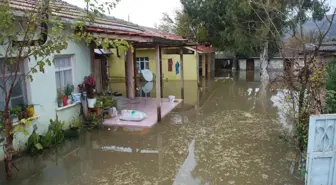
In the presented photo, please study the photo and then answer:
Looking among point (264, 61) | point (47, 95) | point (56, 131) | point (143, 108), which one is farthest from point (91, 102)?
point (264, 61)

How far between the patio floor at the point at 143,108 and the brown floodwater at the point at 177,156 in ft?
1.38

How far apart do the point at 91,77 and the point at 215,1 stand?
16.5 meters

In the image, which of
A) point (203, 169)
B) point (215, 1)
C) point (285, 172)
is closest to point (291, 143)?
point (285, 172)

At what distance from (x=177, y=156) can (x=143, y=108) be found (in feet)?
16.1

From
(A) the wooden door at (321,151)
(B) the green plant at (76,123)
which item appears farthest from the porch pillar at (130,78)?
(A) the wooden door at (321,151)

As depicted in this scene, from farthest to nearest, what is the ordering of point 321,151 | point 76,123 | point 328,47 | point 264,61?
1. point 264,61
2. point 328,47
3. point 76,123
4. point 321,151

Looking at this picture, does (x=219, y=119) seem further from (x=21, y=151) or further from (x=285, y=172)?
(x=21, y=151)

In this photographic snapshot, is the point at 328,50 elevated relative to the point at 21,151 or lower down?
elevated

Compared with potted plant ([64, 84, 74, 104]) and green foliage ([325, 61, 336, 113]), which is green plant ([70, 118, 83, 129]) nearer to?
potted plant ([64, 84, 74, 104])

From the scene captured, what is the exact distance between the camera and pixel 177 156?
6.29 meters

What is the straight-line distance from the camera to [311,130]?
3842 millimetres

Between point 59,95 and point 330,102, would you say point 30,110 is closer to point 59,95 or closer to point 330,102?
point 59,95

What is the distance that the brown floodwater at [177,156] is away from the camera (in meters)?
5.17

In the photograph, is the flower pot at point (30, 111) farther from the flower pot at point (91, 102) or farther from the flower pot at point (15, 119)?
the flower pot at point (91, 102)
